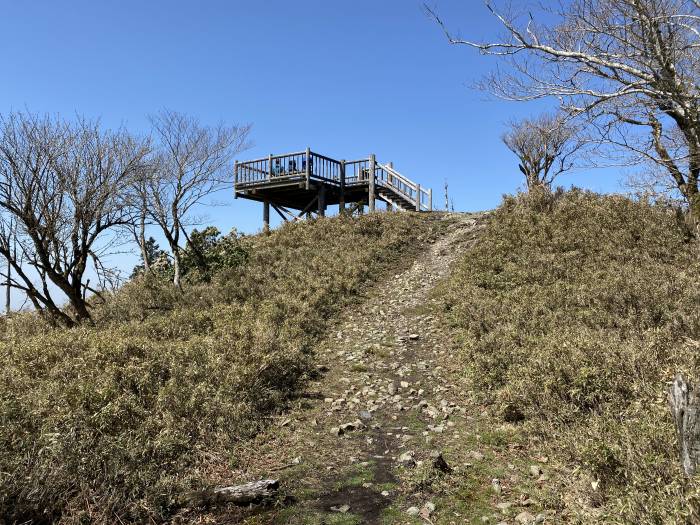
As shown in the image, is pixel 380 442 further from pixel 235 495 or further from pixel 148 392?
pixel 148 392

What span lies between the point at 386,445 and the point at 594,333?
433cm

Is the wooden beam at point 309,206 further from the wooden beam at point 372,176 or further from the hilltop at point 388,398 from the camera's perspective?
the hilltop at point 388,398

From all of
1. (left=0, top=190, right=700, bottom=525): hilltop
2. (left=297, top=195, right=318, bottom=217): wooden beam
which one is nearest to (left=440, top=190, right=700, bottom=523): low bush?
(left=0, top=190, right=700, bottom=525): hilltop

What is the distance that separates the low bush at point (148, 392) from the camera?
448 centimetres

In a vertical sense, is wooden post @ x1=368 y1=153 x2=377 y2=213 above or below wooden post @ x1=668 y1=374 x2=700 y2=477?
above

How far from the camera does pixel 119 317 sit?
45.2ft

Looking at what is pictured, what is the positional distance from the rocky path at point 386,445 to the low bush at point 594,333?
73cm

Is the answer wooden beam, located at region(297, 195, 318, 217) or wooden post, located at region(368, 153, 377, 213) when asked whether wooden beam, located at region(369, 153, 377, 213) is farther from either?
wooden beam, located at region(297, 195, 318, 217)

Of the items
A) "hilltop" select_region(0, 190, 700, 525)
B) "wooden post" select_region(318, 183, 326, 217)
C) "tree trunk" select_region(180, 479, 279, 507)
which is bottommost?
"tree trunk" select_region(180, 479, 279, 507)

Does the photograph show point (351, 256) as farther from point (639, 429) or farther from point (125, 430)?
point (639, 429)

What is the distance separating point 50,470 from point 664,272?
13.0 metres

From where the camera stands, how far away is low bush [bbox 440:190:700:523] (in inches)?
163

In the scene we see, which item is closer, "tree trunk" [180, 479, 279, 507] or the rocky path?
the rocky path

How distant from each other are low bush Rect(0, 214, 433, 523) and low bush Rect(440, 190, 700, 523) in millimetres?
3892
